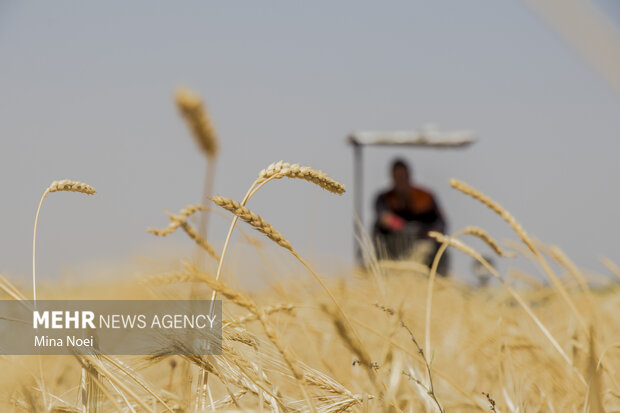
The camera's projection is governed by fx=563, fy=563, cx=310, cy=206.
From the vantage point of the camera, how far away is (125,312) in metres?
0.62

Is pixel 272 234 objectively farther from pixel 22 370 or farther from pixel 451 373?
pixel 451 373

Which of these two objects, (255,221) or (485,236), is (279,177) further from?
(485,236)

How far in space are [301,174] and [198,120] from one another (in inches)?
35.0

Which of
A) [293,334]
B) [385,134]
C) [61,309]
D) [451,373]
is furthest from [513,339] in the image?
[385,134]

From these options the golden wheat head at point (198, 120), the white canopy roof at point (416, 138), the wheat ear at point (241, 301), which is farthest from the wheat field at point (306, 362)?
the white canopy roof at point (416, 138)

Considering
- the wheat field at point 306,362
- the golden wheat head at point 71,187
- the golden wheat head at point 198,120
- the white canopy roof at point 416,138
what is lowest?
the wheat field at point 306,362

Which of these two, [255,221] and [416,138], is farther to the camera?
[416,138]

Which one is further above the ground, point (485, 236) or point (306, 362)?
point (485, 236)

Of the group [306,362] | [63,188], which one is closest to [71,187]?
[63,188]

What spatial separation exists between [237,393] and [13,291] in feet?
0.63

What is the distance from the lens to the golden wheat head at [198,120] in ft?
4.03

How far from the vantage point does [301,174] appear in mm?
395

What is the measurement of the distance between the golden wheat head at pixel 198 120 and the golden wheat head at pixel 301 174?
0.86 metres

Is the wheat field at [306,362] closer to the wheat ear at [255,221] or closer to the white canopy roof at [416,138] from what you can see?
the wheat ear at [255,221]
